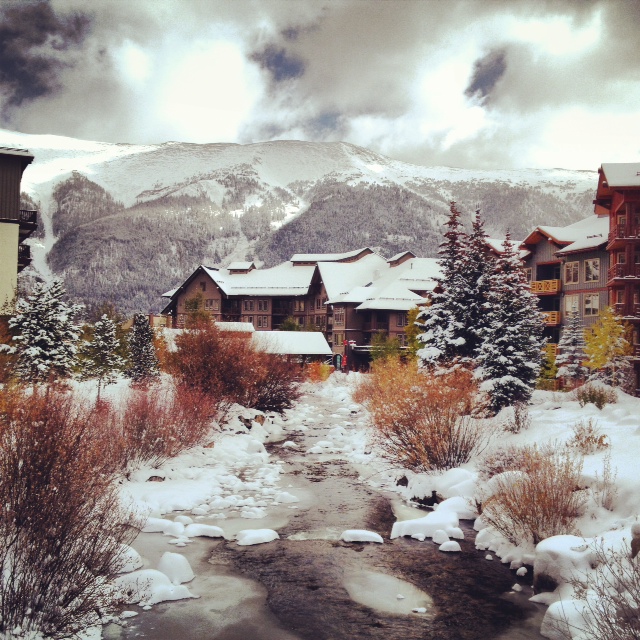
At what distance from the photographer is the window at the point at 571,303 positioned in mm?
43375

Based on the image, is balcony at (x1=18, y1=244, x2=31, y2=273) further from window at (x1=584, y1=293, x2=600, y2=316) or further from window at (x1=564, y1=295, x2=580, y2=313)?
window at (x1=584, y1=293, x2=600, y2=316)

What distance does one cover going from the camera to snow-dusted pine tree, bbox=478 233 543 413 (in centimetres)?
2545

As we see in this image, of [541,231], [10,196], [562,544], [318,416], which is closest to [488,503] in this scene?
[562,544]

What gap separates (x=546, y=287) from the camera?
150 ft

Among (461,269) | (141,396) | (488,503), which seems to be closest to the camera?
(488,503)

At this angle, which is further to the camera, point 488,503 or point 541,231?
point 541,231

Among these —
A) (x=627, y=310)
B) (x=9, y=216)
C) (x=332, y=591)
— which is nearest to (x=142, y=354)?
(x=9, y=216)

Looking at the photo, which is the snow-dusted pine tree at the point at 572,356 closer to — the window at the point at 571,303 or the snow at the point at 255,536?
the window at the point at 571,303

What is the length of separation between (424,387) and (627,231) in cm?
2267

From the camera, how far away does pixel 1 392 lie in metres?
16.4

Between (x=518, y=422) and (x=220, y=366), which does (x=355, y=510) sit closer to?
(x=518, y=422)

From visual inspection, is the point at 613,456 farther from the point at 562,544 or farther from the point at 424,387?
the point at 424,387

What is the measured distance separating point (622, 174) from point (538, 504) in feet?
102

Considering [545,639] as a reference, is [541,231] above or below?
above
